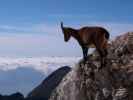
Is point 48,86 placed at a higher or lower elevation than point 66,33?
lower

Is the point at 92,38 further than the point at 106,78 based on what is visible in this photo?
Yes

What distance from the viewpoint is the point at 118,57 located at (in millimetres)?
28031

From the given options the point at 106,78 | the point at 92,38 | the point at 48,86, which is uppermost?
the point at 92,38

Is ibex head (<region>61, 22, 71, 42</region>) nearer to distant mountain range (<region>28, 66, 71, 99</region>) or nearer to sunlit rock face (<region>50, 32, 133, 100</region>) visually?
sunlit rock face (<region>50, 32, 133, 100</region>)

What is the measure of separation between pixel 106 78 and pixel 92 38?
3.92 metres

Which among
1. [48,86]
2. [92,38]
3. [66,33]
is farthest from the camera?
[48,86]

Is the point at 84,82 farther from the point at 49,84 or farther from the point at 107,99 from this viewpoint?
the point at 49,84

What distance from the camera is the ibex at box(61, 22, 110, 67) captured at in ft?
94.4

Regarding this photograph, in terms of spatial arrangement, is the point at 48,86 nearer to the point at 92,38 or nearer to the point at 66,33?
the point at 66,33

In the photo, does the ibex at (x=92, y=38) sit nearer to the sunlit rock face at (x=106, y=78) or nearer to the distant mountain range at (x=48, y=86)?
the sunlit rock face at (x=106, y=78)

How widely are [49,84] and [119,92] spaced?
153 metres

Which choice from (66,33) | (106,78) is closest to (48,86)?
(66,33)

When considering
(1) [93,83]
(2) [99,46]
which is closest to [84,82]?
(1) [93,83]

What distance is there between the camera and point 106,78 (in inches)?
1064
